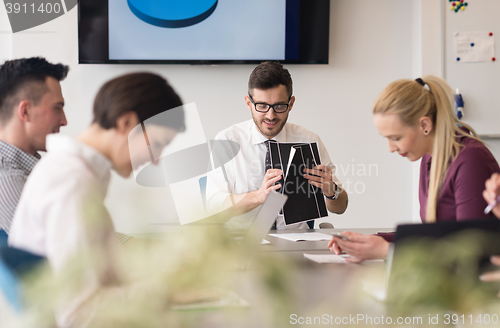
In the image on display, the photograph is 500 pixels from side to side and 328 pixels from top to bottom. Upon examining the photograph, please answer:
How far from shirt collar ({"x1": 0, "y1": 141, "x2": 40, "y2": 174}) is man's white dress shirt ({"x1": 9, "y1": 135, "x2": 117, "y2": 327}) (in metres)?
0.85

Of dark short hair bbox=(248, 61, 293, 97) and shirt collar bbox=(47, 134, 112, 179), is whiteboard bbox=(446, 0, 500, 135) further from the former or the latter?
shirt collar bbox=(47, 134, 112, 179)

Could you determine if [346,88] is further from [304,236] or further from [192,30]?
[304,236]

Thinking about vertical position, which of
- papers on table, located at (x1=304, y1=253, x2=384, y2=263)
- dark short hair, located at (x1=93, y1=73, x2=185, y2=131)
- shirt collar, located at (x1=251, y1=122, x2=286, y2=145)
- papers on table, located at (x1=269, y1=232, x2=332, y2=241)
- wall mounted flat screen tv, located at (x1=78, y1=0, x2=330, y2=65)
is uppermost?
wall mounted flat screen tv, located at (x1=78, y1=0, x2=330, y2=65)

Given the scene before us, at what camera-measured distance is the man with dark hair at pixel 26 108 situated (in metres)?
1.60

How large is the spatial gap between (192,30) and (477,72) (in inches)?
87.9

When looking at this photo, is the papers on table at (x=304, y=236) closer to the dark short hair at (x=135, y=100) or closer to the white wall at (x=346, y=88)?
the dark short hair at (x=135, y=100)

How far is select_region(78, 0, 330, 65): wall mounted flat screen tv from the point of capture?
3096mm

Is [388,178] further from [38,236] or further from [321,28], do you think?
[38,236]

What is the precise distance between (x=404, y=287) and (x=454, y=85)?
3328 millimetres

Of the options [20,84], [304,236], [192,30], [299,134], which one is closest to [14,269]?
[20,84]

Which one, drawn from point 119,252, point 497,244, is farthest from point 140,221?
point 497,244

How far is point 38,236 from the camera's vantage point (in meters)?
0.70

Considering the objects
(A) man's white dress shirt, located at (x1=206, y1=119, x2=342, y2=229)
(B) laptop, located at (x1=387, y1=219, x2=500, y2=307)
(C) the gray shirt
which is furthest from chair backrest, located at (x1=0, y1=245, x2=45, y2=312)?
(A) man's white dress shirt, located at (x1=206, y1=119, x2=342, y2=229)

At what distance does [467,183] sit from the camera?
1429mm
